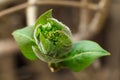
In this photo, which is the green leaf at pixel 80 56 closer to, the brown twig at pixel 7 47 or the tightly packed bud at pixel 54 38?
the tightly packed bud at pixel 54 38

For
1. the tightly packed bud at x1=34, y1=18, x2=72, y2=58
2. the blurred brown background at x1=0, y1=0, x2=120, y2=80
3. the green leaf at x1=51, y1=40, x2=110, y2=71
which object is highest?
the tightly packed bud at x1=34, y1=18, x2=72, y2=58

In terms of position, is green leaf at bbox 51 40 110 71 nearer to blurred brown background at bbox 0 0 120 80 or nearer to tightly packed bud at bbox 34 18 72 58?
tightly packed bud at bbox 34 18 72 58

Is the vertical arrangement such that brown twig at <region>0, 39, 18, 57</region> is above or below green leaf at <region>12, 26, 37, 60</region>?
below

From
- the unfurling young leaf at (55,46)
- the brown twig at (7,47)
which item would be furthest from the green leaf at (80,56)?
the brown twig at (7,47)

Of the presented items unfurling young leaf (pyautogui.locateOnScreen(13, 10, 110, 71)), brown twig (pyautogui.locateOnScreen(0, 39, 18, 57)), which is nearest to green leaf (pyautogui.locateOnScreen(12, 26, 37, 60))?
unfurling young leaf (pyautogui.locateOnScreen(13, 10, 110, 71))

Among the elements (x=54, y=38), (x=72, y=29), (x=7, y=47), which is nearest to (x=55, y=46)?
(x=54, y=38)

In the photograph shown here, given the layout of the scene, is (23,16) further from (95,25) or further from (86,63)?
(86,63)

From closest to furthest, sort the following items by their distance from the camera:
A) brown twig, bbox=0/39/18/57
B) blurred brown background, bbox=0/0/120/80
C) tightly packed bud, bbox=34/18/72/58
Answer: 1. tightly packed bud, bbox=34/18/72/58
2. brown twig, bbox=0/39/18/57
3. blurred brown background, bbox=0/0/120/80

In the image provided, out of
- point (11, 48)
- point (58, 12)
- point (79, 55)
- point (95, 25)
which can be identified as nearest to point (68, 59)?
point (79, 55)
